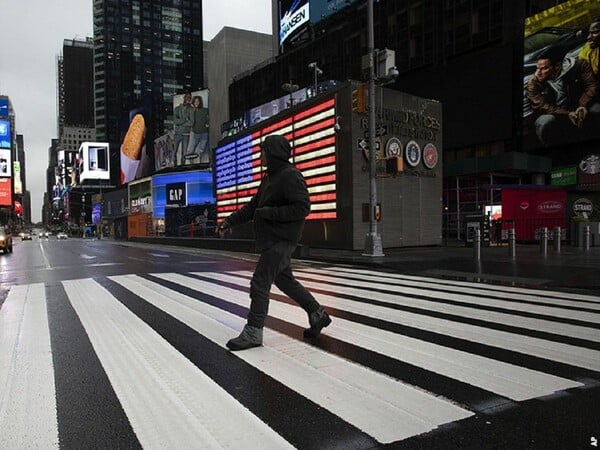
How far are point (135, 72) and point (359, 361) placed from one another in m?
184

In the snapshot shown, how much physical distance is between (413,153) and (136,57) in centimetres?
16865

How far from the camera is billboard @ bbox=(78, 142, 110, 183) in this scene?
385 ft

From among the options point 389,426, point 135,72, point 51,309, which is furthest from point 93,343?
point 135,72

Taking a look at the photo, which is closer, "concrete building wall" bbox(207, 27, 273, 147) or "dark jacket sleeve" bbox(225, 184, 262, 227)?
"dark jacket sleeve" bbox(225, 184, 262, 227)

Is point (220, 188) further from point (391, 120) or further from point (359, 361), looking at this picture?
point (359, 361)

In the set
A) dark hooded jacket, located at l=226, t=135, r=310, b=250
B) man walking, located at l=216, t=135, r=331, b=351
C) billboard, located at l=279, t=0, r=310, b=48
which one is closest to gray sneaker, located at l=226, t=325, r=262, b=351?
man walking, located at l=216, t=135, r=331, b=351

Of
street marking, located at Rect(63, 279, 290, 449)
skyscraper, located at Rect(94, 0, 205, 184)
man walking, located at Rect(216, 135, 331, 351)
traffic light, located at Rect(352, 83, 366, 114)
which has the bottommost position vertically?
street marking, located at Rect(63, 279, 290, 449)

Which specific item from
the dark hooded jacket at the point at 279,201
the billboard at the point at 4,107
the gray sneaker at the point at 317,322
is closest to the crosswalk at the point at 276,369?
the gray sneaker at the point at 317,322

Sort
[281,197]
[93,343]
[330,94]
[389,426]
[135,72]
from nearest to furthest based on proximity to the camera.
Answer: [389,426] → [281,197] → [93,343] → [330,94] → [135,72]

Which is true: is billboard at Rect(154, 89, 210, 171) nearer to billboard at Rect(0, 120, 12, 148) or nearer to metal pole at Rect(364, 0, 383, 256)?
billboard at Rect(0, 120, 12, 148)

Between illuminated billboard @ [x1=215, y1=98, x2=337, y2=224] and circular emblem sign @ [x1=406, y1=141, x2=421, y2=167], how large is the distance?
11.7ft

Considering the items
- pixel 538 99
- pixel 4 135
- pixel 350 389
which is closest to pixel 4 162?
pixel 4 135

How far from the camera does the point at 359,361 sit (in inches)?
165

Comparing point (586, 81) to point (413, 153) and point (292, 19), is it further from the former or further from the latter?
point (292, 19)
